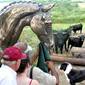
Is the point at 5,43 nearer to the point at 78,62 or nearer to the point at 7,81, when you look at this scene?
the point at 78,62

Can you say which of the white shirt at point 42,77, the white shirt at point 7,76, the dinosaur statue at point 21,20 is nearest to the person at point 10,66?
the white shirt at point 7,76

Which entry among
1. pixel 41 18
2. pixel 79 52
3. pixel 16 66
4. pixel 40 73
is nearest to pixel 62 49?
pixel 79 52

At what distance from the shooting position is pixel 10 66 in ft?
7.66

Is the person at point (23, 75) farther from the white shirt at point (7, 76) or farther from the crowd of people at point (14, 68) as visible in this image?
the white shirt at point (7, 76)

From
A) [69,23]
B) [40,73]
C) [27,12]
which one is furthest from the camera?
[69,23]

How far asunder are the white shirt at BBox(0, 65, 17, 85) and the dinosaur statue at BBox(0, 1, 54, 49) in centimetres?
216

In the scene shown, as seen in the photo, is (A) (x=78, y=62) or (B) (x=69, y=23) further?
(B) (x=69, y=23)

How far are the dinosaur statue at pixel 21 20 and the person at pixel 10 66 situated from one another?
6.82 ft

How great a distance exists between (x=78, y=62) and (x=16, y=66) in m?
3.72

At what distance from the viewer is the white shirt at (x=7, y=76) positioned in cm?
226

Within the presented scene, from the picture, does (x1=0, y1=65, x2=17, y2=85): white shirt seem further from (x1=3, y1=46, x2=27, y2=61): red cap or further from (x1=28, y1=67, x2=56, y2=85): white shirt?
(x1=28, y1=67, x2=56, y2=85): white shirt

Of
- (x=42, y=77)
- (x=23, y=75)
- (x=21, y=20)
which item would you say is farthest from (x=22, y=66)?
(x=21, y=20)

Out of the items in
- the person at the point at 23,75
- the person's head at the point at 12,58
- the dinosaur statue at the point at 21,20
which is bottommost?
the dinosaur statue at the point at 21,20

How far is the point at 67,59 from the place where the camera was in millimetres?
6129
